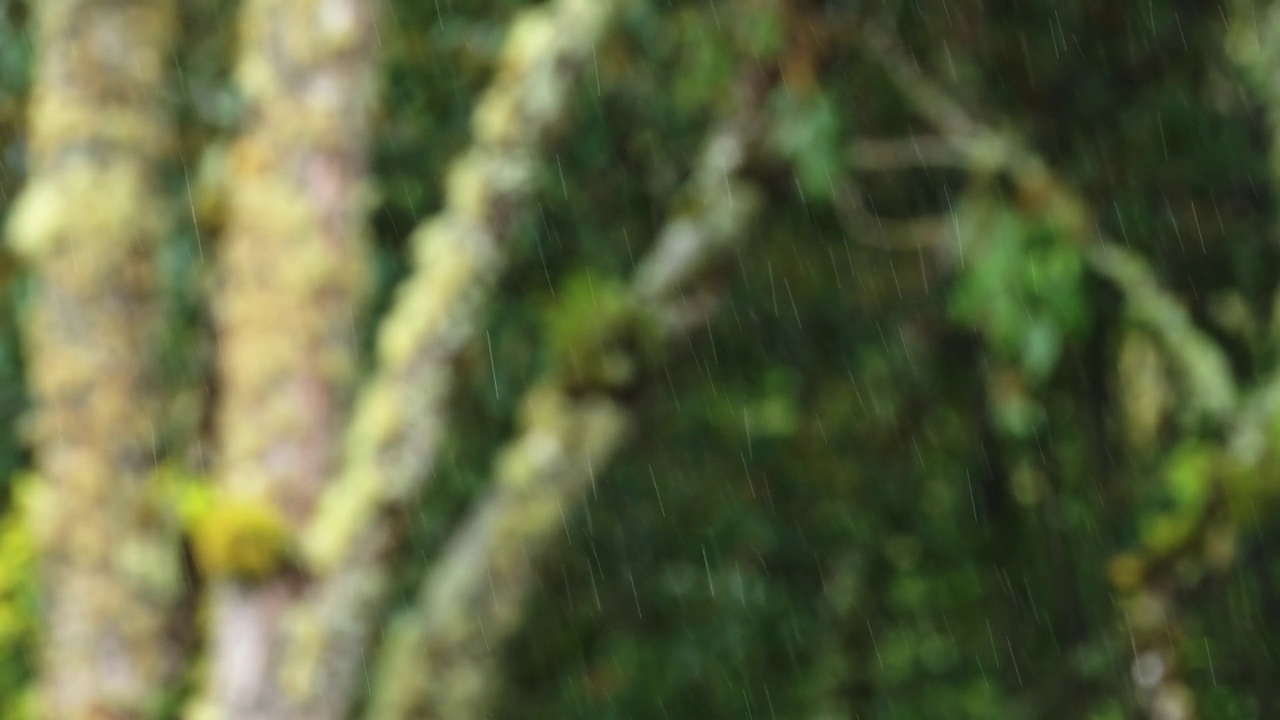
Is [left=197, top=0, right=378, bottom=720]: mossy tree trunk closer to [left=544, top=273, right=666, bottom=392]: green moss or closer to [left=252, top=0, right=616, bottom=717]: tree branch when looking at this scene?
[left=252, top=0, right=616, bottom=717]: tree branch

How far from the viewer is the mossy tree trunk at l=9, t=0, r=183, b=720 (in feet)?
11.0

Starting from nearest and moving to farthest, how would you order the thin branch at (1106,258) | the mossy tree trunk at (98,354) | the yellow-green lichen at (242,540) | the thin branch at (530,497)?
1. the yellow-green lichen at (242,540)
2. the thin branch at (1106,258)
3. the mossy tree trunk at (98,354)
4. the thin branch at (530,497)

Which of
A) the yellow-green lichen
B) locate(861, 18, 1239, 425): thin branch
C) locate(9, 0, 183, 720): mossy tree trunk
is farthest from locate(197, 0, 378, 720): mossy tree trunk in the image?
locate(861, 18, 1239, 425): thin branch

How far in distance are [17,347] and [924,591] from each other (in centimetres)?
261

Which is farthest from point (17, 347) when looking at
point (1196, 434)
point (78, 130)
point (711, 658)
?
point (1196, 434)

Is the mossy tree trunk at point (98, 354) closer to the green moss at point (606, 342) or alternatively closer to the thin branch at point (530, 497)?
the thin branch at point (530, 497)

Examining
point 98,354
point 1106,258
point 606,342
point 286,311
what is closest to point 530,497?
point 606,342

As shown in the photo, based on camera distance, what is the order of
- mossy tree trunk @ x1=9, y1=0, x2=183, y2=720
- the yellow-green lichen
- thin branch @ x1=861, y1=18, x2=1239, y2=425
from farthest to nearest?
1. mossy tree trunk @ x1=9, y1=0, x2=183, y2=720
2. thin branch @ x1=861, y1=18, x2=1239, y2=425
3. the yellow-green lichen

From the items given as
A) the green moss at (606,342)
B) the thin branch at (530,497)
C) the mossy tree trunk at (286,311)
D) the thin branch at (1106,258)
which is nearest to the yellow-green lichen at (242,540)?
the mossy tree trunk at (286,311)

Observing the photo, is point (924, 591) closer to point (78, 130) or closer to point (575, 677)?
point (575, 677)

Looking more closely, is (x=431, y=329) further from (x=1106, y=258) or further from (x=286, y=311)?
(x=1106, y=258)

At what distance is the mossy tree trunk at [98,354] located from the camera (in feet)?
11.0

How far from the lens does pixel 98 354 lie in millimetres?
3383

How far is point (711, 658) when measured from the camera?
4.91 meters
